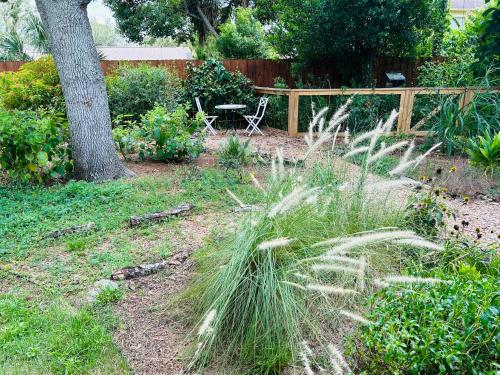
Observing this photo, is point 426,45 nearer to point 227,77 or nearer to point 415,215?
point 227,77

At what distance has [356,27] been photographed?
342 inches

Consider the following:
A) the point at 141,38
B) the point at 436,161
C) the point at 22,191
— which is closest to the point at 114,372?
the point at 22,191

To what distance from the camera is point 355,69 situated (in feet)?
34.3

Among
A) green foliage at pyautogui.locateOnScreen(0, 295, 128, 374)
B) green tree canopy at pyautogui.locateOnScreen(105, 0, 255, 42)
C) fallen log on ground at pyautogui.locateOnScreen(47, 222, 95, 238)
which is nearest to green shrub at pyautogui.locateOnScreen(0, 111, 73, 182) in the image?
fallen log on ground at pyautogui.locateOnScreen(47, 222, 95, 238)

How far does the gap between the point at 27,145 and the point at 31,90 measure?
4.86 meters

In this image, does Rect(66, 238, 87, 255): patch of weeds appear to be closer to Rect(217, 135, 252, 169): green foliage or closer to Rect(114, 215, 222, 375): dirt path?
Rect(114, 215, 222, 375): dirt path

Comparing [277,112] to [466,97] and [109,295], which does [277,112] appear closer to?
[466,97]

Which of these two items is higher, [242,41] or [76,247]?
[242,41]

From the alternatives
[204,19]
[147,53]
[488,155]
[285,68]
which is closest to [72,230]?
[488,155]

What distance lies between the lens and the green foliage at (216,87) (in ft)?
31.7

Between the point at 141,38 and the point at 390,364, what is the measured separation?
1857 cm

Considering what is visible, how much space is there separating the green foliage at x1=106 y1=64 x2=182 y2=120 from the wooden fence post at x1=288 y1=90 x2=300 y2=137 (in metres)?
2.58

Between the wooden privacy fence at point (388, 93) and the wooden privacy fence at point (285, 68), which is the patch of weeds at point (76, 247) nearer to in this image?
the wooden privacy fence at point (388, 93)

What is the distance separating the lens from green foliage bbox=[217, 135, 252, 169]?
539cm
